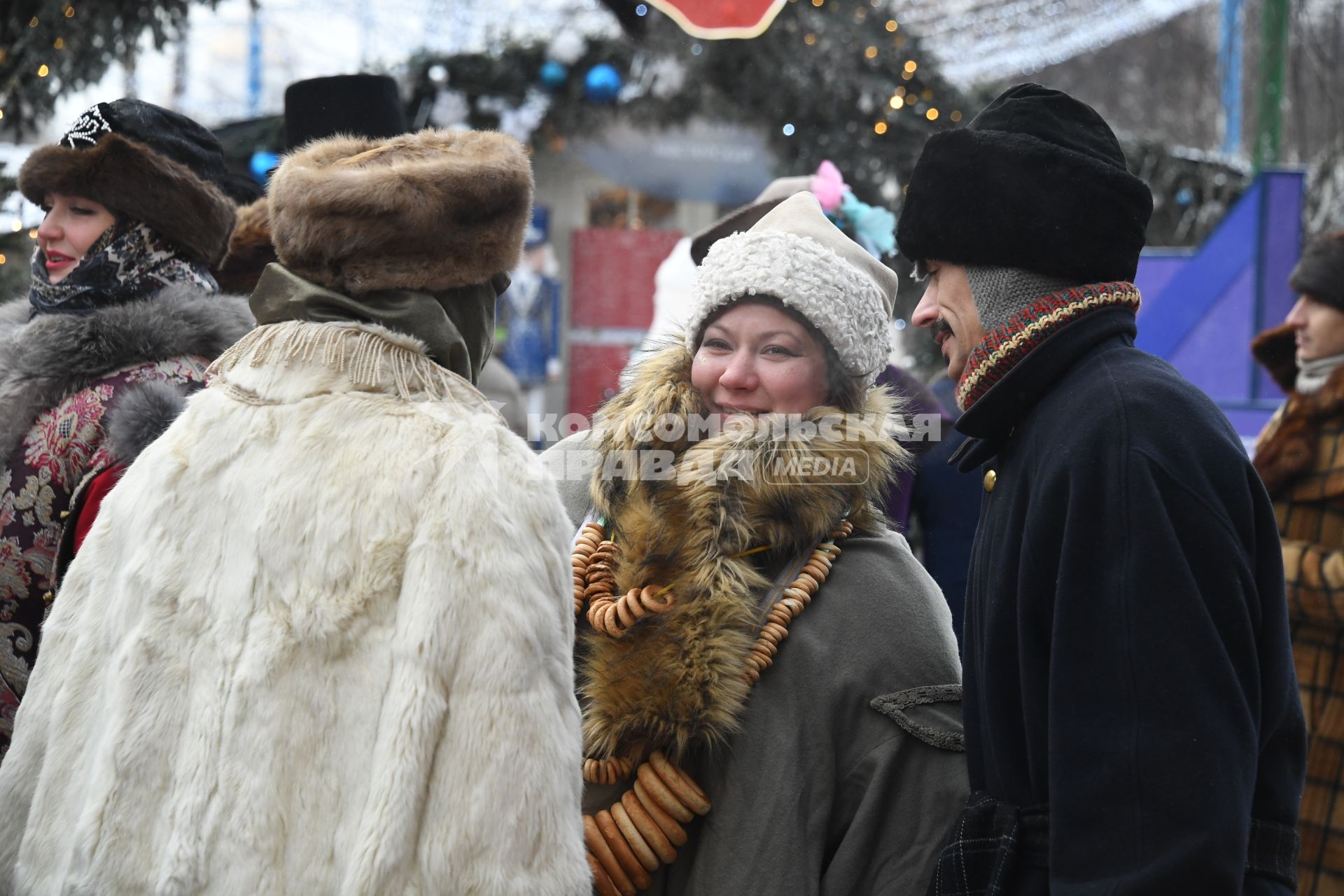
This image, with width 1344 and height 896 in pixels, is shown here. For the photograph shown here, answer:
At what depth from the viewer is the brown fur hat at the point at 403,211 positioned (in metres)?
1.67

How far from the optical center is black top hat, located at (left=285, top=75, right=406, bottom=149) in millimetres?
3281

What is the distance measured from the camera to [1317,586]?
3.34 m

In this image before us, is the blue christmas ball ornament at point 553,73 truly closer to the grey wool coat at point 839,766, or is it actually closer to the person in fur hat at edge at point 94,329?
the person in fur hat at edge at point 94,329

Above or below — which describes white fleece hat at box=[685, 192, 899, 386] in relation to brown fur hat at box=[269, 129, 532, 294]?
below

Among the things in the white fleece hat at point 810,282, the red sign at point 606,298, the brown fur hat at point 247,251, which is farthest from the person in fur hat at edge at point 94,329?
the red sign at point 606,298

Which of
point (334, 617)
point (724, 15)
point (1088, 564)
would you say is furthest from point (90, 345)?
point (724, 15)

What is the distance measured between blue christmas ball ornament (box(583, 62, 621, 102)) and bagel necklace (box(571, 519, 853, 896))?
16.5 feet

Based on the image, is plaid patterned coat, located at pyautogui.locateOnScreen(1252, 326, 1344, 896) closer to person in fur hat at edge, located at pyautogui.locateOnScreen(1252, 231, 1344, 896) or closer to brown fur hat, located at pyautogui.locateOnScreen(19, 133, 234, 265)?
person in fur hat at edge, located at pyautogui.locateOnScreen(1252, 231, 1344, 896)

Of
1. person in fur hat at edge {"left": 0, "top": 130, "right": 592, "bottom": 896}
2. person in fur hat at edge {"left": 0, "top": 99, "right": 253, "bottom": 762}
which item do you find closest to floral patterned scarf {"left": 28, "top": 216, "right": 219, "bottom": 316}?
person in fur hat at edge {"left": 0, "top": 99, "right": 253, "bottom": 762}

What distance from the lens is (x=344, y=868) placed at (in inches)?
60.5

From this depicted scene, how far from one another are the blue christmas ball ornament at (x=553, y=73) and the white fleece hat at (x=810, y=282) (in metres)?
4.61

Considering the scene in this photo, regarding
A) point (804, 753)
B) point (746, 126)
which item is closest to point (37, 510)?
point (804, 753)

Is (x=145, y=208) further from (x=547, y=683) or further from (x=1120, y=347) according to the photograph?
(x=1120, y=347)

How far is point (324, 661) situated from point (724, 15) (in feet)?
15.0
